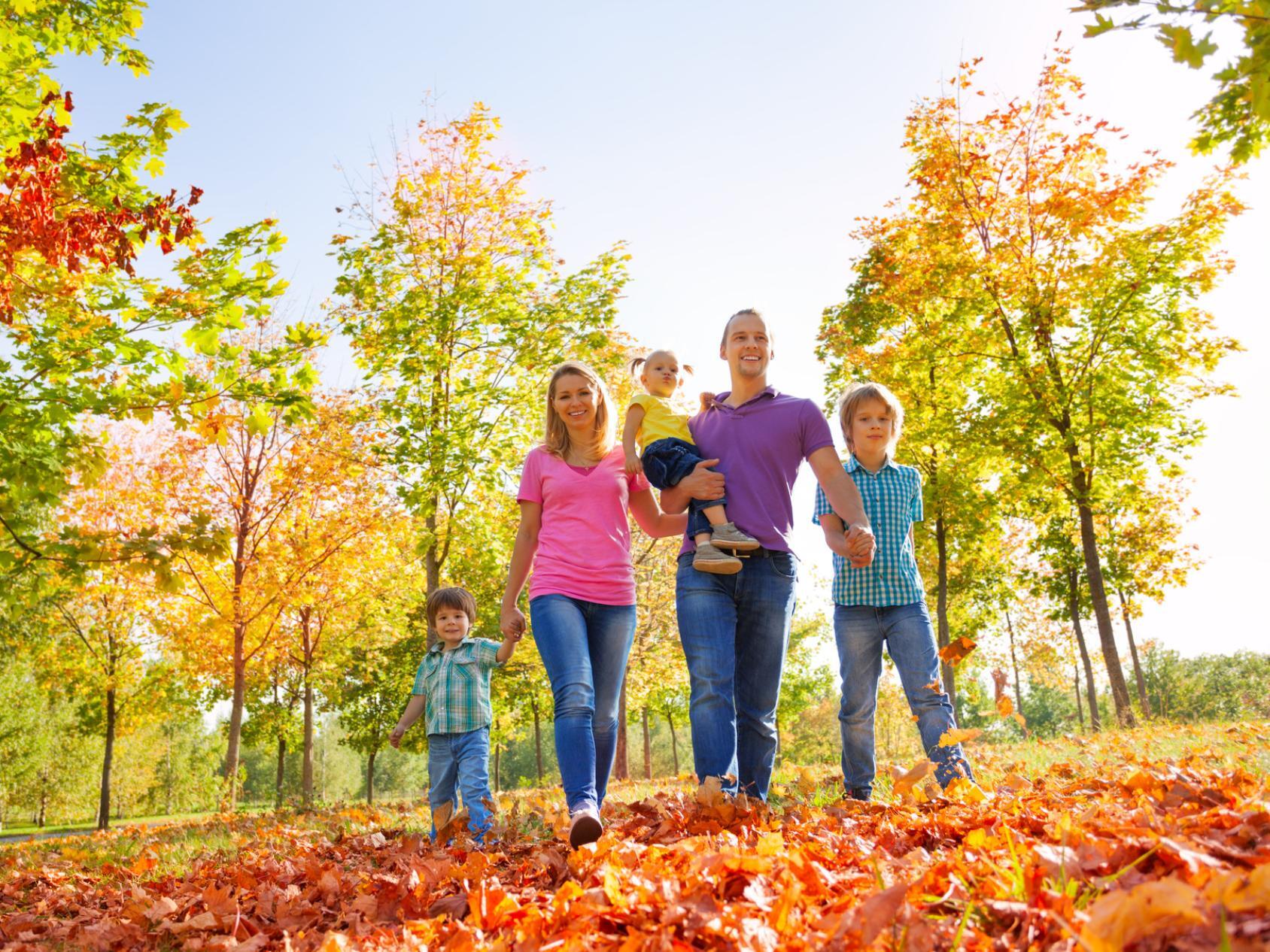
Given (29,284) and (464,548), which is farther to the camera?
(464,548)

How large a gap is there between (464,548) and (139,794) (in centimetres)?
4269

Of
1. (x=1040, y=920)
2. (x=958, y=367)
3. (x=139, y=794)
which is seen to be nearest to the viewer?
(x=1040, y=920)

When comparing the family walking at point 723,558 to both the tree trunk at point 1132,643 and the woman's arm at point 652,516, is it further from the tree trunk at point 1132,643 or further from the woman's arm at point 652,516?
the tree trunk at point 1132,643

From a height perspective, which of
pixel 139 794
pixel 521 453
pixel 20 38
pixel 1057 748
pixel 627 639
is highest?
pixel 20 38

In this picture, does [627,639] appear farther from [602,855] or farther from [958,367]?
[958,367]

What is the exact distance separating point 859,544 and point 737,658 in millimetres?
794

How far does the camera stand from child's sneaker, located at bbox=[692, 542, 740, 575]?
379cm

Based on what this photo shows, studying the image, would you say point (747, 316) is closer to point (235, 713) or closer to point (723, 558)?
point (723, 558)

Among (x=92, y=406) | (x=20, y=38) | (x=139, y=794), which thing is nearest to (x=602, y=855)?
(x=92, y=406)

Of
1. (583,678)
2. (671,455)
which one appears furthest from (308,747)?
(671,455)

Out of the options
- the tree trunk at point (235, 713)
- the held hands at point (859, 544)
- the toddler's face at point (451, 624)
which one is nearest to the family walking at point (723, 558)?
the held hands at point (859, 544)

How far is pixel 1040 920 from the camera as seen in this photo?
1.76 meters

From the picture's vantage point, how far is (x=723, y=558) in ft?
12.5

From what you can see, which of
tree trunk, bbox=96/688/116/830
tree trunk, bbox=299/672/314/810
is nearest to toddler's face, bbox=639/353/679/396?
tree trunk, bbox=299/672/314/810
